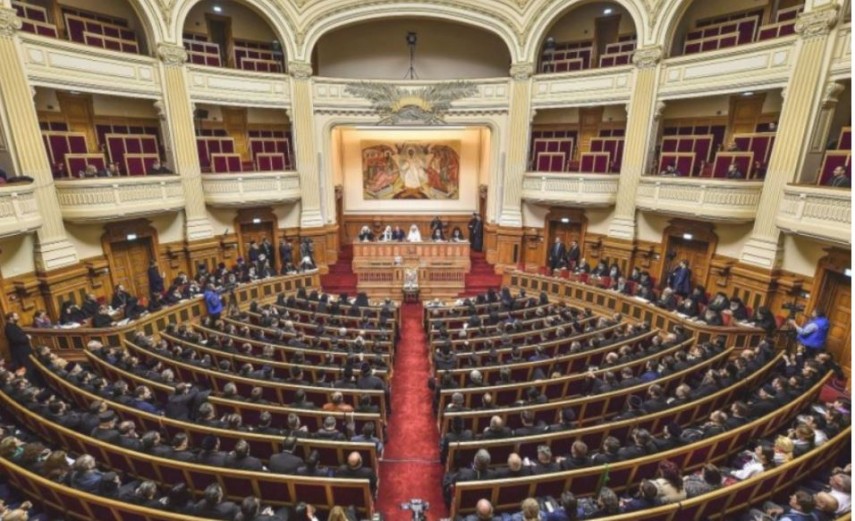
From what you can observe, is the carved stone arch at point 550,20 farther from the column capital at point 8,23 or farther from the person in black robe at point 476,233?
the column capital at point 8,23

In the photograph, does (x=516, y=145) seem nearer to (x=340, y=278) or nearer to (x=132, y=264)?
(x=340, y=278)

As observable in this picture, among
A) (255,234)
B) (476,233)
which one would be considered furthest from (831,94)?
(255,234)

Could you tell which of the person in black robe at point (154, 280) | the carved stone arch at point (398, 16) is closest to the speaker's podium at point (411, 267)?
the person in black robe at point (154, 280)

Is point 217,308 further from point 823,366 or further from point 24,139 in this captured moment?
point 823,366

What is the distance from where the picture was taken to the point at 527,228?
12.6 m

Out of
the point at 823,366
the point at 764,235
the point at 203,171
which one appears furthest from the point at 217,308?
the point at 764,235

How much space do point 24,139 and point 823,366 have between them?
13.2m

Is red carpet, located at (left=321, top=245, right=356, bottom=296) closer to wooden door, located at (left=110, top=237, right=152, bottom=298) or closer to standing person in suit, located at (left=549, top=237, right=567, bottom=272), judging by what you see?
wooden door, located at (left=110, top=237, right=152, bottom=298)

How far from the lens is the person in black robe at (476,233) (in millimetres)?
13461

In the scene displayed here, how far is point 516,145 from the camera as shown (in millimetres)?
12195

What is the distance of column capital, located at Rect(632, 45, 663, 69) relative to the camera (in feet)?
32.5

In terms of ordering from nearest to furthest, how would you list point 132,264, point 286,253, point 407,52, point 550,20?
point 132,264
point 550,20
point 286,253
point 407,52

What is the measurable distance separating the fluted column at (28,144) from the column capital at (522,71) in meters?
10.7

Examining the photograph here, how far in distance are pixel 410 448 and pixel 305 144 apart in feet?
30.9
